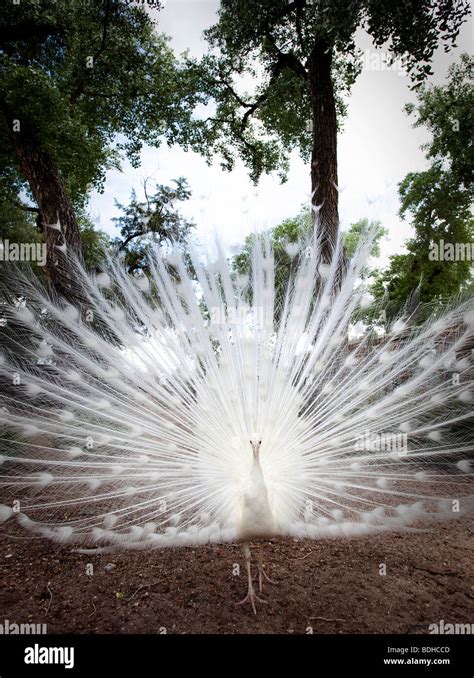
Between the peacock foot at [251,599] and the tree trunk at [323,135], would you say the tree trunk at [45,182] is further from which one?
the peacock foot at [251,599]

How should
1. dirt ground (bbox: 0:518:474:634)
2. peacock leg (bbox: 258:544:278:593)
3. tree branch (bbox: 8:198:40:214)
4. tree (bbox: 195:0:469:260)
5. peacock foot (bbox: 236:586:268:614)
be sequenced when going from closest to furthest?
1. dirt ground (bbox: 0:518:474:634)
2. peacock foot (bbox: 236:586:268:614)
3. peacock leg (bbox: 258:544:278:593)
4. tree (bbox: 195:0:469:260)
5. tree branch (bbox: 8:198:40:214)

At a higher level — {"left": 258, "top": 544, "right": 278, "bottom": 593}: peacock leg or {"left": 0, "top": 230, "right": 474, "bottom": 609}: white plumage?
{"left": 0, "top": 230, "right": 474, "bottom": 609}: white plumage

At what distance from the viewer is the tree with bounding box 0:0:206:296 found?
16.7 feet

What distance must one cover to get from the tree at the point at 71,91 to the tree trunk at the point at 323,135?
105 inches

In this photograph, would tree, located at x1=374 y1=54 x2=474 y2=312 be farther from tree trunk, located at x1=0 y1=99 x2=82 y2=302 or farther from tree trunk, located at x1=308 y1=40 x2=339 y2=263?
tree trunk, located at x1=0 y1=99 x2=82 y2=302

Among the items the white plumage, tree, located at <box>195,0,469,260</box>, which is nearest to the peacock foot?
the white plumage

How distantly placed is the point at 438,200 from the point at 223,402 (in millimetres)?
10327

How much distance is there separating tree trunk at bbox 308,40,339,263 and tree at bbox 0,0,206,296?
8.71ft

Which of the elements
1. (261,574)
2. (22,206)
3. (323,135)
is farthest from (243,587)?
(22,206)

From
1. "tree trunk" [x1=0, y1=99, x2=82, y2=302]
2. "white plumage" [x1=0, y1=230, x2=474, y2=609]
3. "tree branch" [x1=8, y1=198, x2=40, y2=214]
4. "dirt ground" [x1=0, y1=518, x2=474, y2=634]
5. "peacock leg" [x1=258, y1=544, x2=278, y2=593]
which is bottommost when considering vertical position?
"dirt ground" [x1=0, y1=518, x2=474, y2=634]

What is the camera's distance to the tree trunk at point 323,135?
503 cm

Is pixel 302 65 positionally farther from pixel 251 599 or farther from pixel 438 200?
pixel 251 599

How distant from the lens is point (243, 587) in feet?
8.67

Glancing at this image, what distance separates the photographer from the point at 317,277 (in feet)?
10.8
